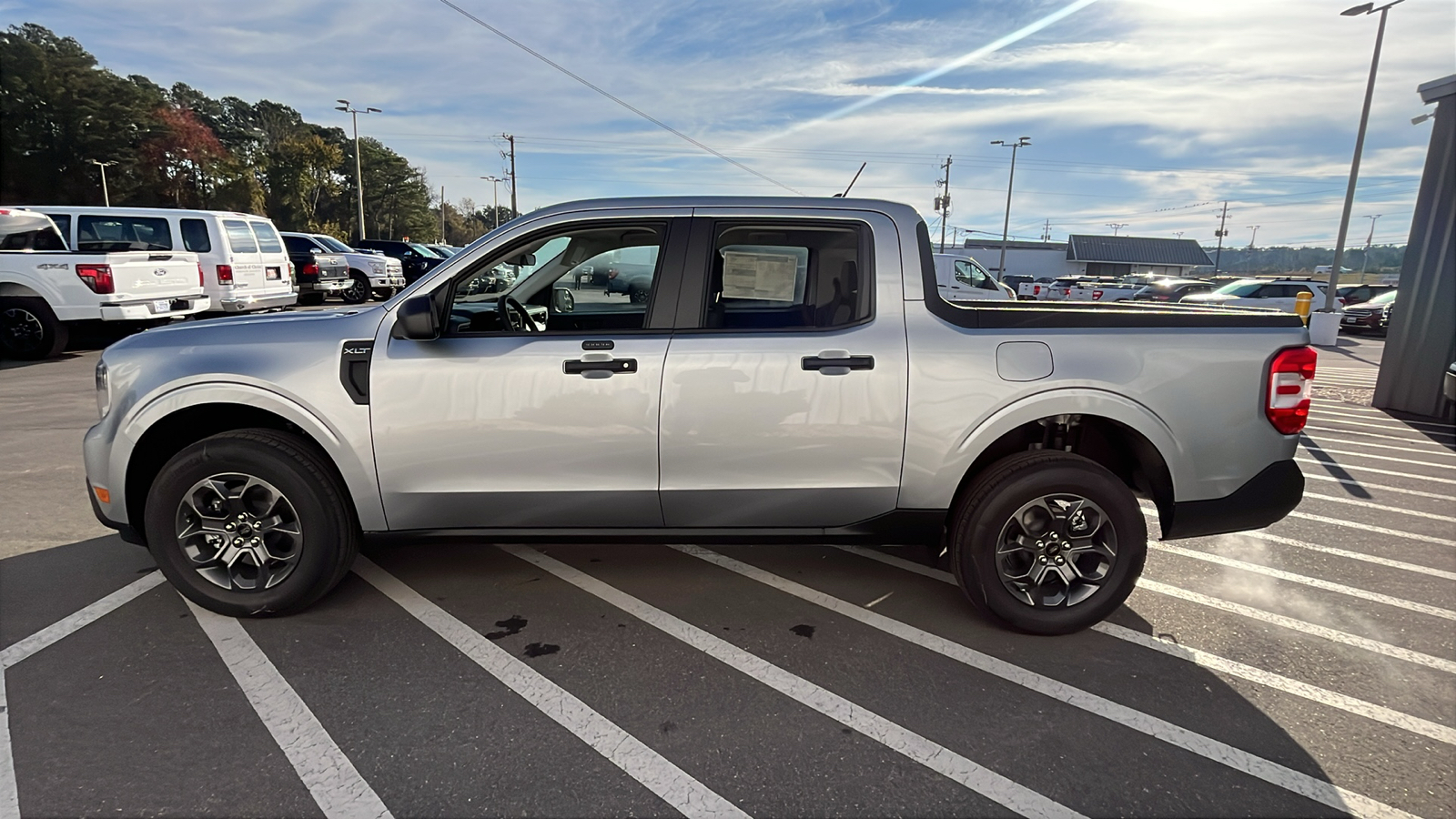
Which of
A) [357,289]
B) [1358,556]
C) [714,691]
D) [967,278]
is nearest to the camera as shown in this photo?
[714,691]

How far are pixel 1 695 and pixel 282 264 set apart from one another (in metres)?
12.7

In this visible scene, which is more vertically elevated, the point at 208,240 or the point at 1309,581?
the point at 208,240

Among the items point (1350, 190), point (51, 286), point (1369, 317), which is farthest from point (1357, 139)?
point (51, 286)

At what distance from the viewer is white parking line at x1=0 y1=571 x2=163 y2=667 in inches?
119

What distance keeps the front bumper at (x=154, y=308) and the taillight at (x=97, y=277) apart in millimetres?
250

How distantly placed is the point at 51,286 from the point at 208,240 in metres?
2.27

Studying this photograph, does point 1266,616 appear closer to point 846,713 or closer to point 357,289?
point 846,713

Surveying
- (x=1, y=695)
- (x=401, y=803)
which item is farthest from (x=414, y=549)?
(x=401, y=803)

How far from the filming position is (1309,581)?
13.0 ft

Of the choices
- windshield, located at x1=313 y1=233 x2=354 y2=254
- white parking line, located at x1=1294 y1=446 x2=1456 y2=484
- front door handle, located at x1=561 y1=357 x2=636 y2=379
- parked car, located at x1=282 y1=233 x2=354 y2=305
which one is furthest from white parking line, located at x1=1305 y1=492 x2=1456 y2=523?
windshield, located at x1=313 y1=233 x2=354 y2=254

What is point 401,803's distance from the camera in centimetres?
223

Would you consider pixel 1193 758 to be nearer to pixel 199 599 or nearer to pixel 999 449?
pixel 999 449

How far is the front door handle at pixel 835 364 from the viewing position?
123 inches

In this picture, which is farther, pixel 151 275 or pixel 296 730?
pixel 151 275
